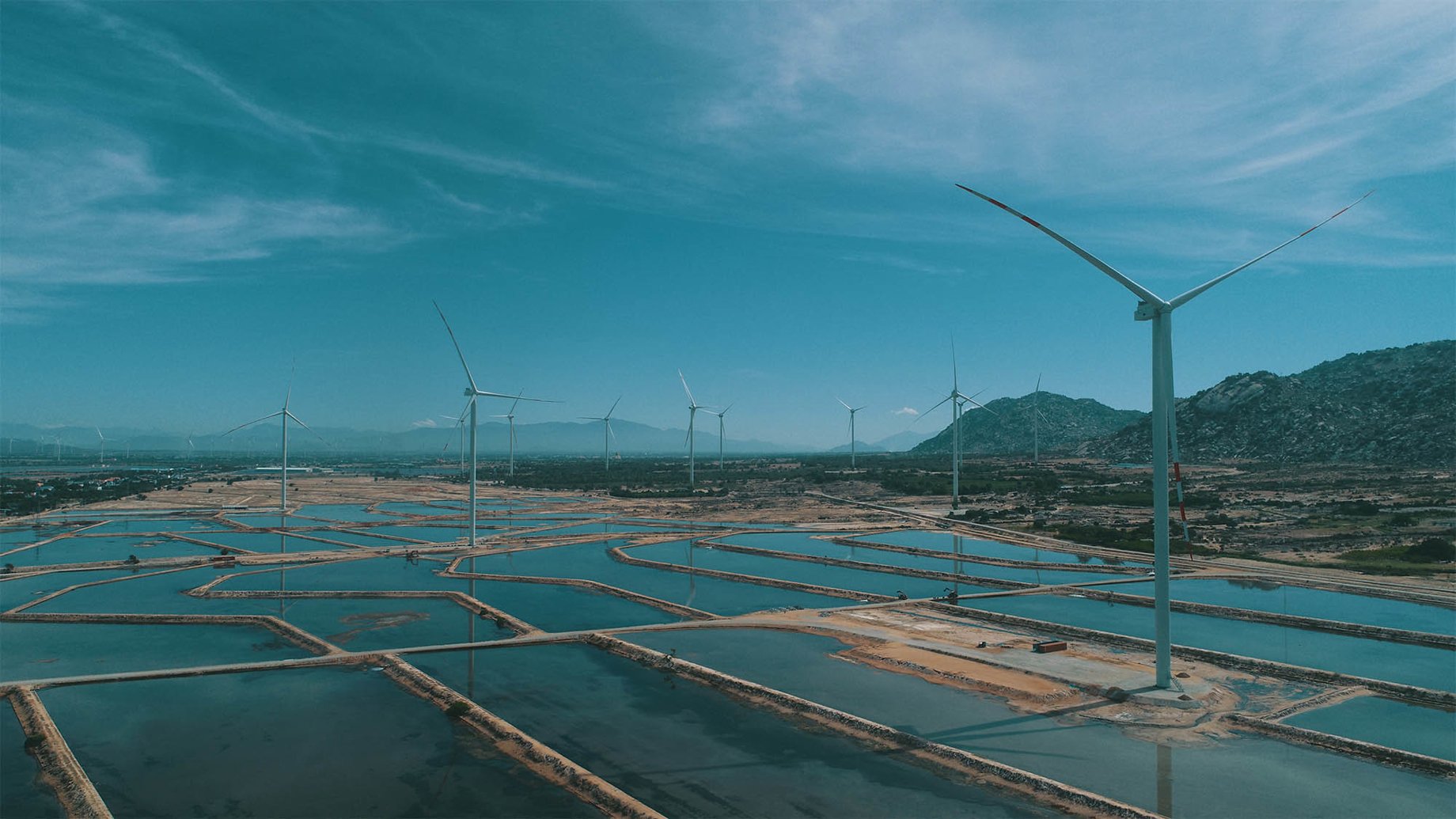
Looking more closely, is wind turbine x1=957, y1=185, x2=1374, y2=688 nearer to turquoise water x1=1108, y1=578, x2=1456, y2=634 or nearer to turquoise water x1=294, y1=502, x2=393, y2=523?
turquoise water x1=1108, y1=578, x2=1456, y2=634

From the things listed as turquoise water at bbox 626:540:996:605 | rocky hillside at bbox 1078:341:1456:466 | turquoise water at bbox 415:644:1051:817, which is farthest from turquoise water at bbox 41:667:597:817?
rocky hillside at bbox 1078:341:1456:466

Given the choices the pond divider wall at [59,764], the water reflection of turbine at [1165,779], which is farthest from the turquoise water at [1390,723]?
the pond divider wall at [59,764]

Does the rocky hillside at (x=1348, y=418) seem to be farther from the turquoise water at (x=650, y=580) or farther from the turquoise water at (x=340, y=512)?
the turquoise water at (x=340, y=512)

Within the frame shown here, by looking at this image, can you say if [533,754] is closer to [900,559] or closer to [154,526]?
[900,559]

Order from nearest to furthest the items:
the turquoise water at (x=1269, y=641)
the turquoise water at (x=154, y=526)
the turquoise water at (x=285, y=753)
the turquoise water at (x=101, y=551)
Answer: the turquoise water at (x=285, y=753)
the turquoise water at (x=1269, y=641)
the turquoise water at (x=101, y=551)
the turquoise water at (x=154, y=526)

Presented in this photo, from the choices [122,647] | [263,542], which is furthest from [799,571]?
[263,542]

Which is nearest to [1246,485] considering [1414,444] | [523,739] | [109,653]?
[1414,444]

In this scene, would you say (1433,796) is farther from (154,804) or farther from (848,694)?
(154,804)
